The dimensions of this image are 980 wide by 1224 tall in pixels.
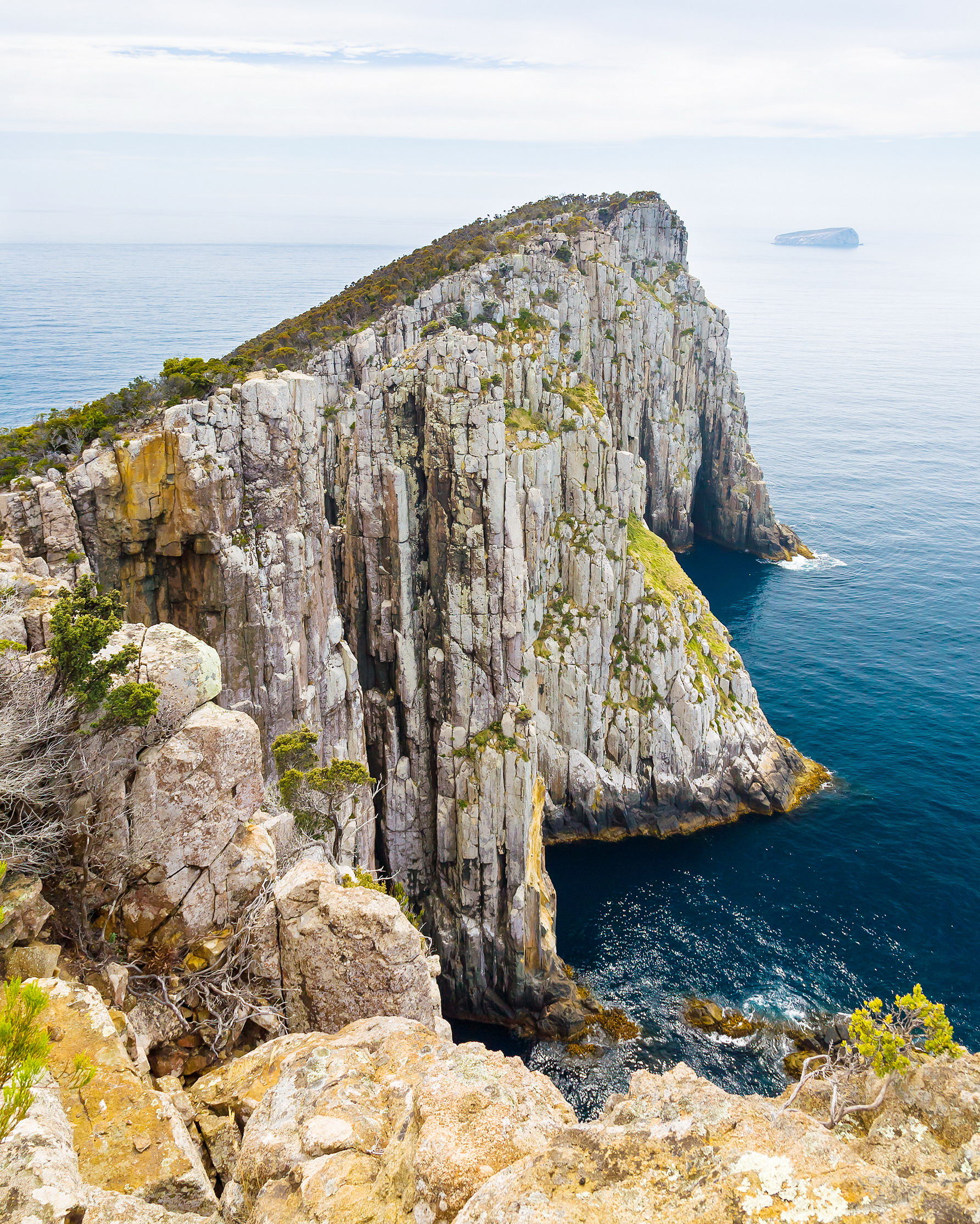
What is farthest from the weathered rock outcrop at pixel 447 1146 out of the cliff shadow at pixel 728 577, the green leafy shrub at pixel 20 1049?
the cliff shadow at pixel 728 577

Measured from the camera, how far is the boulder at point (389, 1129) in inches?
548

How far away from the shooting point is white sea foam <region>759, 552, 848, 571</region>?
132625 mm

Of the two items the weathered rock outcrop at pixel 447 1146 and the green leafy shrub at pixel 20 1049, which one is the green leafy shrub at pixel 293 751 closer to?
the weathered rock outcrop at pixel 447 1146

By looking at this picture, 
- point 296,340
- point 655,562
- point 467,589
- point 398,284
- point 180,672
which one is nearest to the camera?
point 180,672

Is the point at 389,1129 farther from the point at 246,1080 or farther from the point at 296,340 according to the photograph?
the point at 296,340

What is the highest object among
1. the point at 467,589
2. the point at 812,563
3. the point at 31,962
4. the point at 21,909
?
the point at 467,589

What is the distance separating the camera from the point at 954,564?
12800cm

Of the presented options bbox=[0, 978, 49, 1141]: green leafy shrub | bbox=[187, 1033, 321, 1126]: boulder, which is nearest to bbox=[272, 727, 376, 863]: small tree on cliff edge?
bbox=[187, 1033, 321, 1126]: boulder

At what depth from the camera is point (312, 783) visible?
46.2m

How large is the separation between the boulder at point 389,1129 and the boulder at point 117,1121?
113cm

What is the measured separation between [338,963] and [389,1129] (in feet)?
24.5

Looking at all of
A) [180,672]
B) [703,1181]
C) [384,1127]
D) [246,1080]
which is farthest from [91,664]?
[703,1181]

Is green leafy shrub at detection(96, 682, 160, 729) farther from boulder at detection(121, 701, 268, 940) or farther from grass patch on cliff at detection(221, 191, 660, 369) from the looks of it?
grass patch on cliff at detection(221, 191, 660, 369)

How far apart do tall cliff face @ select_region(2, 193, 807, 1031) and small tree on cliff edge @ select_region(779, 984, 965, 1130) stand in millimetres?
36733
